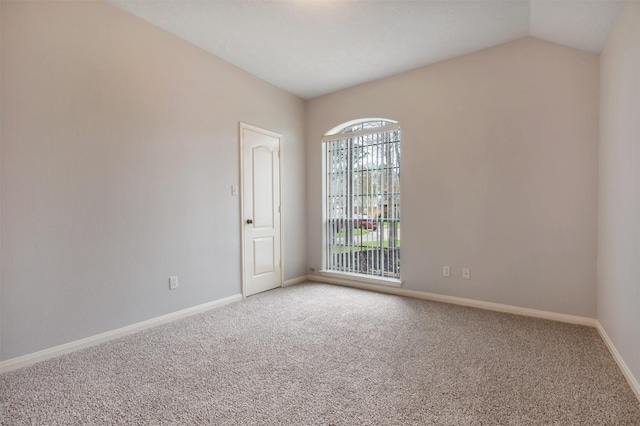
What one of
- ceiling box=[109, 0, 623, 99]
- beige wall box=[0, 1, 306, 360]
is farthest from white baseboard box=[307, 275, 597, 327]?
ceiling box=[109, 0, 623, 99]

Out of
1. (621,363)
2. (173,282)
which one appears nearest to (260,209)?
(173,282)

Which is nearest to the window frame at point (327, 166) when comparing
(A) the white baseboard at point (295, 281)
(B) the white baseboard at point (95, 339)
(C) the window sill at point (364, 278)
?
(C) the window sill at point (364, 278)

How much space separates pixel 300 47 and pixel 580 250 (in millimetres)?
3219

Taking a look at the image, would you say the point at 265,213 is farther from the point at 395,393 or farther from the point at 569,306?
the point at 569,306

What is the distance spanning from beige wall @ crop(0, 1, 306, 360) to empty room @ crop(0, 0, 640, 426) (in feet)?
0.05

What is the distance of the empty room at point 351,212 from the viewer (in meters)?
1.77

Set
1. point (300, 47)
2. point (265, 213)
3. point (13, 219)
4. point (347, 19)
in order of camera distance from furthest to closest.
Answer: point (265, 213), point (300, 47), point (347, 19), point (13, 219)

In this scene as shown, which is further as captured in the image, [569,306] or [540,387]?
[569,306]

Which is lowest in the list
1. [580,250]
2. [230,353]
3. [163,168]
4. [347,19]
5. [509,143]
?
[230,353]

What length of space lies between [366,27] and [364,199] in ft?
6.66

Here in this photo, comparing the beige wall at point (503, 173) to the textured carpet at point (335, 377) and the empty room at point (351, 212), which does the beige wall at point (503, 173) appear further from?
the textured carpet at point (335, 377)

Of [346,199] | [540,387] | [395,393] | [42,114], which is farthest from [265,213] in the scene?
[540,387]

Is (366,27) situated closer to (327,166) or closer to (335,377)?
(327,166)

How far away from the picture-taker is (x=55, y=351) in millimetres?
2178
